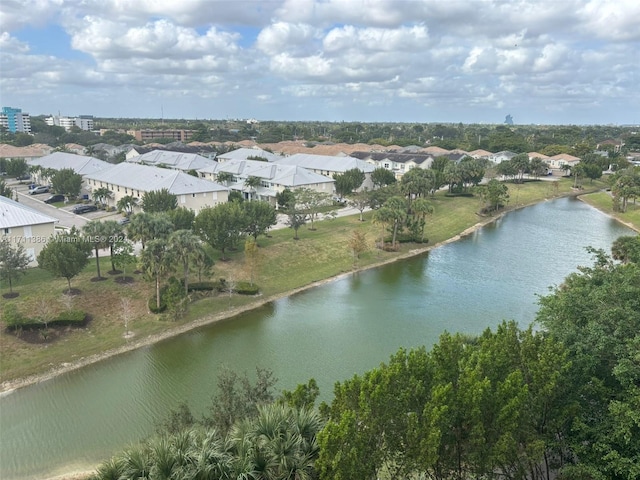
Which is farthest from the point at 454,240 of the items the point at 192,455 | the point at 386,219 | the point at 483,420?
the point at 192,455

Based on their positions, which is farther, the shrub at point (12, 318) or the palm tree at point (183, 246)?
the palm tree at point (183, 246)

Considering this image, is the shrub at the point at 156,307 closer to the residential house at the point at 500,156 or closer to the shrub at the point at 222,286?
the shrub at the point at 222,286

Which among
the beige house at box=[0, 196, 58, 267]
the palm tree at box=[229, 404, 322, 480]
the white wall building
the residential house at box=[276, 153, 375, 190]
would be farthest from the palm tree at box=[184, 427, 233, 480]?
the residential house at box=[276, 153, 375, 190]

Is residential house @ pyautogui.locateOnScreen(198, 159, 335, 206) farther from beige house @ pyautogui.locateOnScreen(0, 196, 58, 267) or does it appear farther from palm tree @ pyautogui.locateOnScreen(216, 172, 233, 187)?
beige house @ pyautogui.locateOnScreen(0, 196, 58, 267)

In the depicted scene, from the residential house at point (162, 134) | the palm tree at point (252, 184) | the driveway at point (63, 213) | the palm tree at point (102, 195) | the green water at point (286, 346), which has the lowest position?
the green water at point (286, 346)

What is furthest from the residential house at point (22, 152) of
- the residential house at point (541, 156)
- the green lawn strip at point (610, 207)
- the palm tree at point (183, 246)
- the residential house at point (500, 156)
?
the residential house at point (541, 156)

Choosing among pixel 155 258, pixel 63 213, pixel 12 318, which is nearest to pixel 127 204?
pixel 63 213

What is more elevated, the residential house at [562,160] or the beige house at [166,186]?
the residential house at [562,160]
